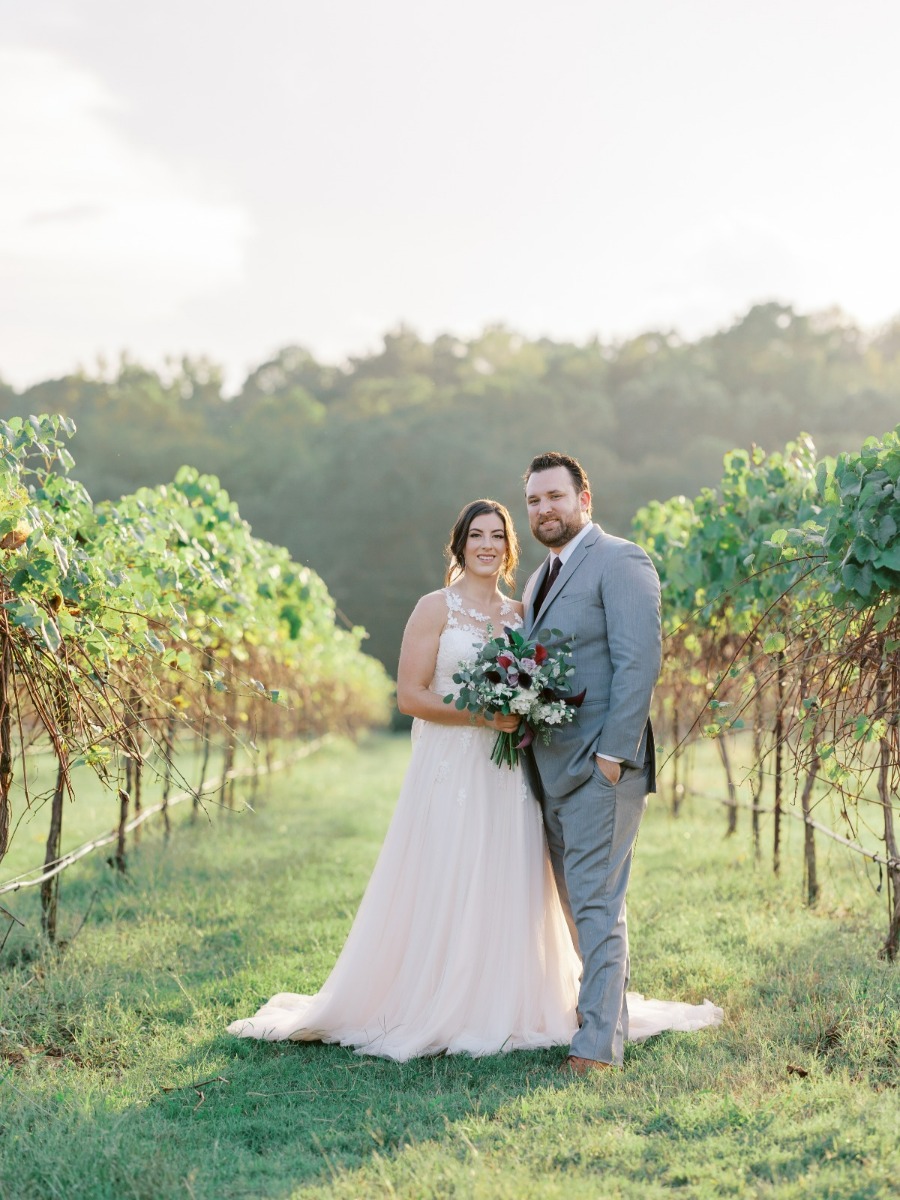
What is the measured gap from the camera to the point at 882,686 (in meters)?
4.29

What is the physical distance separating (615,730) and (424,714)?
828mm

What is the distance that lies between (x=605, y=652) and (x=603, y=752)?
15.6 inches

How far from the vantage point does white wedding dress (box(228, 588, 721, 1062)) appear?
4.30m

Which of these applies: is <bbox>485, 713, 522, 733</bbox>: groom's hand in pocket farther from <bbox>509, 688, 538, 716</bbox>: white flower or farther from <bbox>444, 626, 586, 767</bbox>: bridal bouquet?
<bbox>509, 688, 538, 716</bbox>: white flower

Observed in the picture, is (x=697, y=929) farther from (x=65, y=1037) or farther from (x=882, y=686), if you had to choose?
(x=65, y=1037)

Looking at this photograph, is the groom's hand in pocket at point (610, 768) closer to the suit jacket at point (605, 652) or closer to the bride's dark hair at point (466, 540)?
the suit jacket at point (605, 652)

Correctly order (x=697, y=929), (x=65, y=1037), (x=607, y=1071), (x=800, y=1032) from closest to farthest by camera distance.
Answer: (x=607, y=1071)
(x=800, y=1032)
(x=65, y=1037)
(x=697, y=929)

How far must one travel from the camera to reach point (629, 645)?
4.05 metres

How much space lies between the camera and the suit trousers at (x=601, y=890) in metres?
3.95

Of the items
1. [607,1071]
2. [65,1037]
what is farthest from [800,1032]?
[65,1037]

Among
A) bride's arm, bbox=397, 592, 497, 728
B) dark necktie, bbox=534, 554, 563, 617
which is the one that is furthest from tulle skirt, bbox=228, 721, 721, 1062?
dark necktie, bbox=534, 554, 563, 617

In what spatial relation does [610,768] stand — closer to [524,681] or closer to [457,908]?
[524,681]

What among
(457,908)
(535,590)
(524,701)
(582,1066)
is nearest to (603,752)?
(524,701)

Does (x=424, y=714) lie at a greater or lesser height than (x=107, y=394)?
lesser
